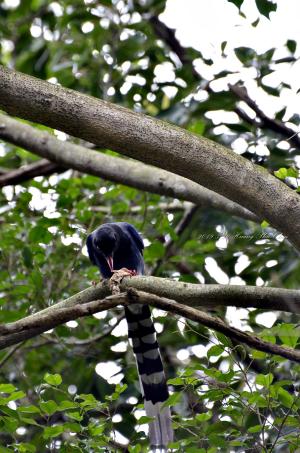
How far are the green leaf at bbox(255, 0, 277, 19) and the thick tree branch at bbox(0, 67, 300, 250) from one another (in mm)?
1390

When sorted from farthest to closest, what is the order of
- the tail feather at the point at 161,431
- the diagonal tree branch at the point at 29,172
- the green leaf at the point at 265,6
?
1. the diagonal tree branch at the point at 29,172
2. the tail feather at the point at 161,431
3. the green leaf at the point at 265,6

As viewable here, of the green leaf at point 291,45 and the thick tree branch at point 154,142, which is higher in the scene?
the thick tree branch at point 154,142

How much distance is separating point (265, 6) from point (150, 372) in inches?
116

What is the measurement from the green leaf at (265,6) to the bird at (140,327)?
83.0 inches

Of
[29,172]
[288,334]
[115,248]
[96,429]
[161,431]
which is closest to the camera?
[288,334]

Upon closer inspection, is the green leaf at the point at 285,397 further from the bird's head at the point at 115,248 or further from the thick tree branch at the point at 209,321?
the bird's head at the point at 115,248

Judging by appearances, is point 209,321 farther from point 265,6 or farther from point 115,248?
point 115,248

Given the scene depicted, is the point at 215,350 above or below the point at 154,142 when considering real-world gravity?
below

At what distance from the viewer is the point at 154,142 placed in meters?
3.79

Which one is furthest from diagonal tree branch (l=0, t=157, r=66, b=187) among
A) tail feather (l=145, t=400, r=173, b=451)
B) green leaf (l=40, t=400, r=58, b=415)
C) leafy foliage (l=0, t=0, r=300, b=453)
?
green leaf (l=40, t=400, r=58, b=415)

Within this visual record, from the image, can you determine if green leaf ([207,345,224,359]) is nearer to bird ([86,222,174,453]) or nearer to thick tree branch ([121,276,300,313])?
thick tree branch ([121,276,300,313])

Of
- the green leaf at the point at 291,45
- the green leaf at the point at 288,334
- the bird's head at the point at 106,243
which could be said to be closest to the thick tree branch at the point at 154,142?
the green leaf at the point at 288,334

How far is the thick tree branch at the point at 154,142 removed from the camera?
3.63 metres

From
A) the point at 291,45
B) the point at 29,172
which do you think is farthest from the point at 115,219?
the point at 291,45
